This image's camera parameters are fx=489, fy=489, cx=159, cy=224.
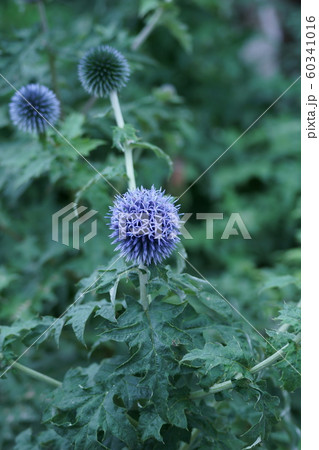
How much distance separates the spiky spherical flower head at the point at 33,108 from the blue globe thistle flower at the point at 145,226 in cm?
64

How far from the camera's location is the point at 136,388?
3.56 ft

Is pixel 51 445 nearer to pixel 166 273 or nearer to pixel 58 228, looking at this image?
pixel 166 273

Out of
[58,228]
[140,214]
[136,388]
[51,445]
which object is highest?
[140,214]

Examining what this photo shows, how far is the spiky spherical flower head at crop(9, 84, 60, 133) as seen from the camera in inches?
63.6

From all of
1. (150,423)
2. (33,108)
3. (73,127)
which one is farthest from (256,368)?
(33,108)

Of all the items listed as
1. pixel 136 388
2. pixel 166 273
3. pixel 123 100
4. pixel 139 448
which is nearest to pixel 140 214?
pixel 166 273

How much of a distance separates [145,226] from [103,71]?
70 centimetres

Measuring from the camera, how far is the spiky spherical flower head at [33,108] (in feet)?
5.30

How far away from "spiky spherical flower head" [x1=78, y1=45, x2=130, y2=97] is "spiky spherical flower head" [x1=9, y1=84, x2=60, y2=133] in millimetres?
140

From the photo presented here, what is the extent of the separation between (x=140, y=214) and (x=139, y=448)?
0.55m
